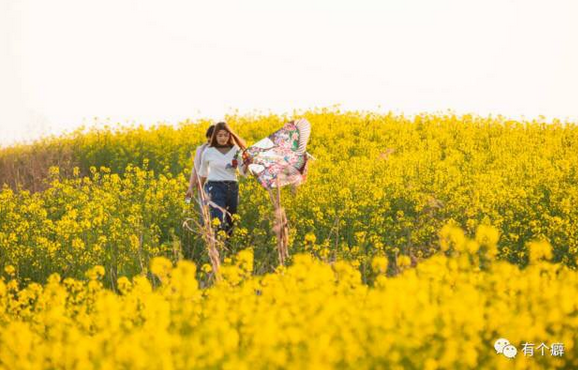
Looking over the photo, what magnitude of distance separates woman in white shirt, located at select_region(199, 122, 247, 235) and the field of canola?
50 centimetres

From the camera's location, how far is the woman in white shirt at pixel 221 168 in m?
10.3

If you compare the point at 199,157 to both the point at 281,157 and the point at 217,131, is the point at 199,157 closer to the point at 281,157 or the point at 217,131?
the point at 217,131

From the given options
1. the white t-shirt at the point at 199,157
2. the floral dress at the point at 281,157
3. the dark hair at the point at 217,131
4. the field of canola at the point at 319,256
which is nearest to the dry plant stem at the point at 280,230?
the field of canola at the point at 319,256

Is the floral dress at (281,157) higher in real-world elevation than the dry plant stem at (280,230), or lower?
higher

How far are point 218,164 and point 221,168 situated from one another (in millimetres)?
60

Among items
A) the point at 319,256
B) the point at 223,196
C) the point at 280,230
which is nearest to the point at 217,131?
the point at 223,196

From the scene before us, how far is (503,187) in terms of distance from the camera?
12.6 meters

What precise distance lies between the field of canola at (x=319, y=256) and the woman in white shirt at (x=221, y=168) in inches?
19.7

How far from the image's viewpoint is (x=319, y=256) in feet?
34.1

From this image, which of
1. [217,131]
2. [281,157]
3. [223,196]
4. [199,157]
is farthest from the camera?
[199,157]

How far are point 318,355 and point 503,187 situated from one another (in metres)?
8.85

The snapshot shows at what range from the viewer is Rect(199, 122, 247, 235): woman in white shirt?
10328 mm

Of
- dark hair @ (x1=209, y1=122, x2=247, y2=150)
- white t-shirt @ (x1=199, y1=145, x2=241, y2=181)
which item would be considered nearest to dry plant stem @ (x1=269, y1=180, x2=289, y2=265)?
white t-shirt @ (x1=199, y1=145, x2=241, y2=181)

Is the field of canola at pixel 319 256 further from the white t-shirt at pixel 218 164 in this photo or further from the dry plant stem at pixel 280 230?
the white t-shirt at pixel 218 164
